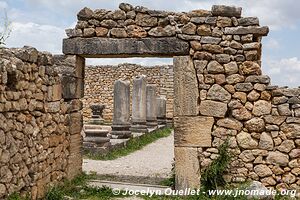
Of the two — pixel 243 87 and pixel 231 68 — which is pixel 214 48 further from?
pixel 243 87

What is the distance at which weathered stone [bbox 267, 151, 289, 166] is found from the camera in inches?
295

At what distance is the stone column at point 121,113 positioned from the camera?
1552 cm

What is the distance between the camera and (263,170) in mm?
7559

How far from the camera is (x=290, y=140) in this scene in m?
7.47

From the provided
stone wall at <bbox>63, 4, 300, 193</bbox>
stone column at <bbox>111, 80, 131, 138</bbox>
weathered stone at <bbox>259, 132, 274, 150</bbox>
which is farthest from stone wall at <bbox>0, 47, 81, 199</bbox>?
stone column at <bbox>111, 80, 131, 138</bbox>

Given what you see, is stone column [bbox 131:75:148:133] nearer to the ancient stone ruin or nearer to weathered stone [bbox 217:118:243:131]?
the ancient stone ruin

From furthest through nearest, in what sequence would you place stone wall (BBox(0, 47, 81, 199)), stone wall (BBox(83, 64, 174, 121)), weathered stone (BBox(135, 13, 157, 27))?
1. stone wall (BBox(83, 64, 174, 121))
2. weathered stone (BBox(135, 13, 157, 27))
3. stone wall (BBox(0, 47, 81, 199))

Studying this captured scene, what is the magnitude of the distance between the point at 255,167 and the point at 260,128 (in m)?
0.71

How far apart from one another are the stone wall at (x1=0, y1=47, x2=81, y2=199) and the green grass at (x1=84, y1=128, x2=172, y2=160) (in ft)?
14.0

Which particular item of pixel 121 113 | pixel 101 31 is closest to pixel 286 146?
pixel 101 31

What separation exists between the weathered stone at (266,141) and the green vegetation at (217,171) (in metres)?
0.61

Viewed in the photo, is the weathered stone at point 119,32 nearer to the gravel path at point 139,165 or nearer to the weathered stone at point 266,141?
the weathered stone at point 266,141

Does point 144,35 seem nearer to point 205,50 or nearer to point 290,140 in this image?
point 205,50

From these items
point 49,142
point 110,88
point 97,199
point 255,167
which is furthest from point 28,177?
point 110,88
